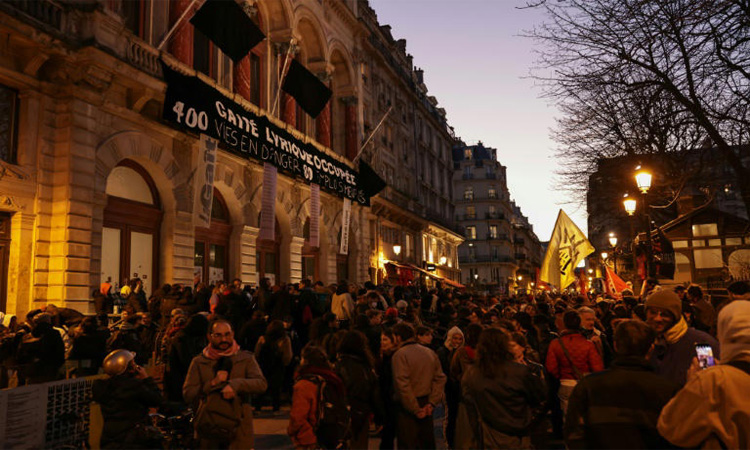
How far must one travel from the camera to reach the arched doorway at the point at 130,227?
590 inches

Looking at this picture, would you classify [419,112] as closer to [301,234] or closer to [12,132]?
[301,234]

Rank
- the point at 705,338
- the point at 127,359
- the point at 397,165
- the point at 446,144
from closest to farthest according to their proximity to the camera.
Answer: the point at 705,338
the point at 127,359
the point at 397,165
the point at 446,144

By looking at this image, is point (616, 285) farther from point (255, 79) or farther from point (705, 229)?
point (255, 79)

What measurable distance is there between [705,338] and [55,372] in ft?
26.3

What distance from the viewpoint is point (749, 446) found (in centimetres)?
288

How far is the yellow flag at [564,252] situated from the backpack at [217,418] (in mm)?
9249

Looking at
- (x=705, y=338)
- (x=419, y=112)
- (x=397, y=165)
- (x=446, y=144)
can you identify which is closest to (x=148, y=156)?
(x=705, y=338)

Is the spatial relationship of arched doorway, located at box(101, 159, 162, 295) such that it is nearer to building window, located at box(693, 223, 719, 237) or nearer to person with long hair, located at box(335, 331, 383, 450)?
person with long hair, located at box(335, 331, 383, 450)

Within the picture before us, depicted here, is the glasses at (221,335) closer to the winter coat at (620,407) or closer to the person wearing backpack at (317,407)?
the person wearing backpack at (317,407)

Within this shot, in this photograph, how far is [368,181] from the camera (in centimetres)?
2941

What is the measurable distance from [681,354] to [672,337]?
0.17 metres

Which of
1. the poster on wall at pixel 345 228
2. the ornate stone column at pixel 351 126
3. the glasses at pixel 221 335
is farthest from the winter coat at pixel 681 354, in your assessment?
the ornate stone column at pixel 351 126

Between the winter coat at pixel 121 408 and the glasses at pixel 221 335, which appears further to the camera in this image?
the glasses at pixel 221 335

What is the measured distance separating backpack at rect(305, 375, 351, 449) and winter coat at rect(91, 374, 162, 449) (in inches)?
62.6
